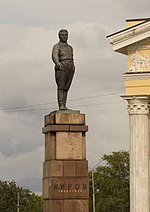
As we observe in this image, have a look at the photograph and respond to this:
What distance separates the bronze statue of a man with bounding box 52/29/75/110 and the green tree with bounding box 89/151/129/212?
6637 cm

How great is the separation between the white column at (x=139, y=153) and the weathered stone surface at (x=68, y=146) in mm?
23299

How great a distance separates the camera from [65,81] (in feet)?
96.7

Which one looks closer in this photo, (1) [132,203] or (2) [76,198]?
(2) [76,198]

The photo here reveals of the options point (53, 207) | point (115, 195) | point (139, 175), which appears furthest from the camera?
point (115, 195)

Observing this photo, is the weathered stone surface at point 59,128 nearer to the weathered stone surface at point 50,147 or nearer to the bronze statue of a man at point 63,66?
the weathered stone surface at point 50,147

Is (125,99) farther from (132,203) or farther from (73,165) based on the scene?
(73,165)

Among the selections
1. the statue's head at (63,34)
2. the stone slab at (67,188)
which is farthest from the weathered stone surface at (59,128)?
the statue's head at (63,34)

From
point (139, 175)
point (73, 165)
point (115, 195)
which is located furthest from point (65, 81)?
point (115, 195)

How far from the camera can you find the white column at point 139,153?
169 feet

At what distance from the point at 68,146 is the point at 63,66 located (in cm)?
249

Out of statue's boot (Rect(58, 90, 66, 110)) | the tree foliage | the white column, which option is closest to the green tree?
the tree foliage

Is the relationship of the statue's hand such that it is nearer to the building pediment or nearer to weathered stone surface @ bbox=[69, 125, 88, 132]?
weathered stone surface @ bbox=[69, 125, 88, 132]

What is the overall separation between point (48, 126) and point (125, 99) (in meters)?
23.8

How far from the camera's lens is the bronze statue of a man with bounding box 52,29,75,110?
29.4m
